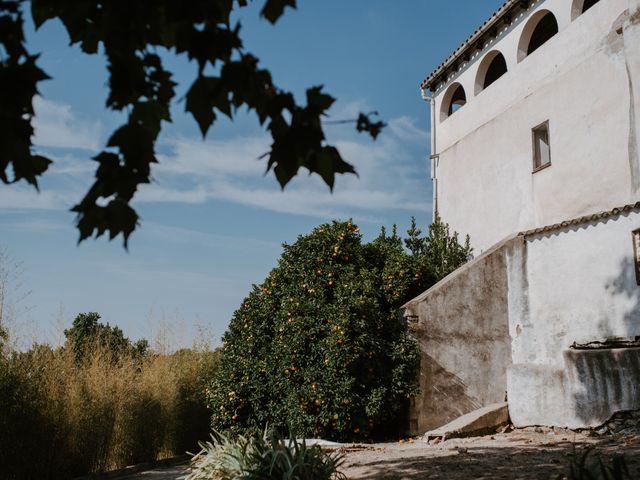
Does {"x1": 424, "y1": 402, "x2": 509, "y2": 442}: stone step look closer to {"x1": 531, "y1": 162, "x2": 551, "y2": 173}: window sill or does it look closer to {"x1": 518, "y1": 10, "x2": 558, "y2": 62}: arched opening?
{"x1": 531, "y1": 162, "x2": 551, "y2": 173}: window sill

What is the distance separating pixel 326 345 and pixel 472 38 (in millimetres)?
8274

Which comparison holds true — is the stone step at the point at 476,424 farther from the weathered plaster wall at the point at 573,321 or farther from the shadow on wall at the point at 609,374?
the shadow on wall at the point at 609,374

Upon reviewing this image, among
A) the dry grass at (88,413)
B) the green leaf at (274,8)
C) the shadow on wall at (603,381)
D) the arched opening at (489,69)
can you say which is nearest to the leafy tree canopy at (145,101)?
the green leaf at (274,8)

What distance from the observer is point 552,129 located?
37.2 ft

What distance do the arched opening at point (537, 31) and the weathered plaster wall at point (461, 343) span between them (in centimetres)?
486

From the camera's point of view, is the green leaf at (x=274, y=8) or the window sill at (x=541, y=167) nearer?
the green leaf at (x=274, y=8)

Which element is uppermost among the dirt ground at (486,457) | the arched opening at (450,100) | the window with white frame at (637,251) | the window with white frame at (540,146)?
the arched opening at (450,100)

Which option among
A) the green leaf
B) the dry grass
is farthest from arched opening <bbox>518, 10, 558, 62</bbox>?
the green leaf

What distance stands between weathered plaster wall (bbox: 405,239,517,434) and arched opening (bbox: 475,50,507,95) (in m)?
5.27

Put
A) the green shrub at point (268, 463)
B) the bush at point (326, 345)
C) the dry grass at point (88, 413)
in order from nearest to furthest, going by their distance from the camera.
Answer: the green shrub at point (268, 463), the dry grass at point (88, 413), the bush at point (326, 345)

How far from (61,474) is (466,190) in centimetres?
1006

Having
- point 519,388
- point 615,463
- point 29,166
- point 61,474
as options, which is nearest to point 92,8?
point 29,166

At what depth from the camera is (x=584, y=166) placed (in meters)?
10.5

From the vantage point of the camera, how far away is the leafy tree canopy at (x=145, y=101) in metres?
2.36
